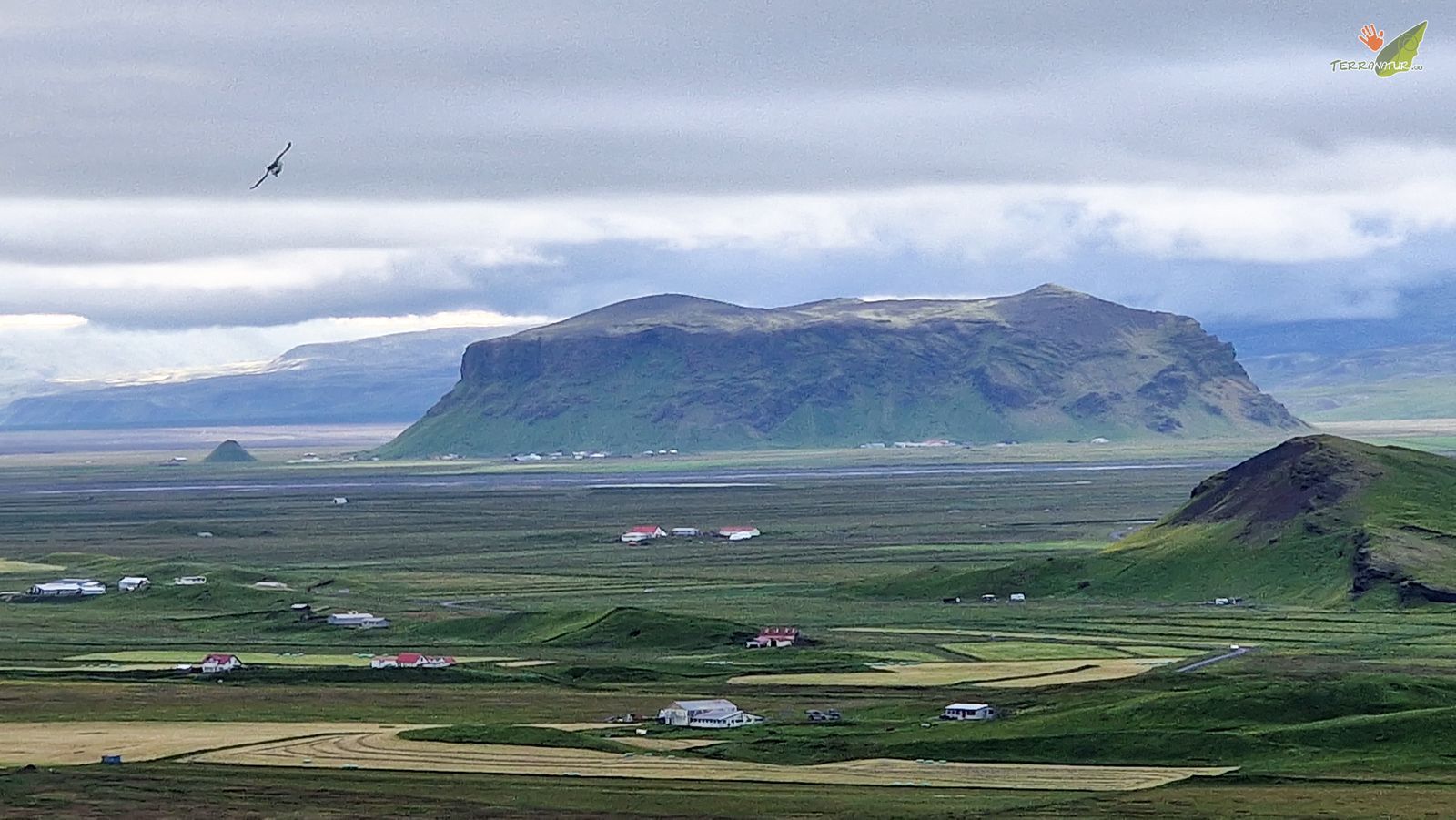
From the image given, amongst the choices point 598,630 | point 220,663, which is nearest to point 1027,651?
point 598,630

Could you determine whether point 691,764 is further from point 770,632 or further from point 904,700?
point 770,632

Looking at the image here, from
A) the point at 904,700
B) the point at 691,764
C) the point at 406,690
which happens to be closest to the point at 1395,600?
the point at 904,700

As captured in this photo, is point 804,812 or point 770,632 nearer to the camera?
point 804,812

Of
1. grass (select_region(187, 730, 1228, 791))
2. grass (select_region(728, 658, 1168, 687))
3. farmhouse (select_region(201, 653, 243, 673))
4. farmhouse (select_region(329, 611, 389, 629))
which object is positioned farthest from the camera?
farmhouse (select_region(329, 611, 389, 629))

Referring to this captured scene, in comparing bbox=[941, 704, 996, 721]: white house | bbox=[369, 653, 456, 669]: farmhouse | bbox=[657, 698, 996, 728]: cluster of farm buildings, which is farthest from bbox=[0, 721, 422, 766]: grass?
bbox=[941, 704, 996, 721]: white house

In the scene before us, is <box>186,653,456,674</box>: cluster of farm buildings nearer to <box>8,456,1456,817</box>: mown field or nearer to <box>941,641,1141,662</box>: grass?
<box>8,456,1456,817</box>: mown field

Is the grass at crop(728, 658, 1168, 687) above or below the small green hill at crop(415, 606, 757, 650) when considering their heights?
below

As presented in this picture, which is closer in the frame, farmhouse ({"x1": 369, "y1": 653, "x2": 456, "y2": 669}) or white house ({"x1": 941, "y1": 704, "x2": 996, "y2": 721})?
white house ({"x1": 941, "y1": 704, "x2": 996, "y2": 721})
